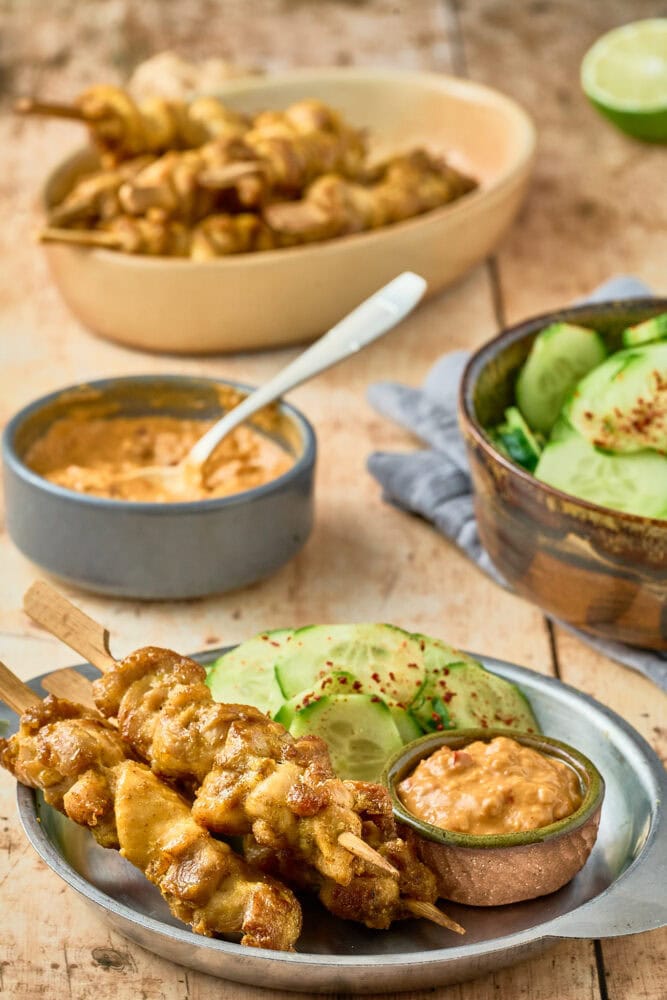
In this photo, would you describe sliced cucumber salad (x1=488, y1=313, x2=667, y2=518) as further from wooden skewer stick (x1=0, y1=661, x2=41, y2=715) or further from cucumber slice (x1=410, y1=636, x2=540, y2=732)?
wooden skewer stick (x1=0, y1=661, x2=41, y2=715)

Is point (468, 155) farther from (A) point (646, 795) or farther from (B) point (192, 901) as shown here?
(B) point (192, 901)

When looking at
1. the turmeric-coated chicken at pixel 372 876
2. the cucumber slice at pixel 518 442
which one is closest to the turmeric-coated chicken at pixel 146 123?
the cucumber slice at pixel 518 442

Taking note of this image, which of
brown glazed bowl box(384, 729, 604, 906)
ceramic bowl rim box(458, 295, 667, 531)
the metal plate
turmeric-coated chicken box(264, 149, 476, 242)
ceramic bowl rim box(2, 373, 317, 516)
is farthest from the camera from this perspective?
turmeric-coated chicken box(264, 149, 476, 242)

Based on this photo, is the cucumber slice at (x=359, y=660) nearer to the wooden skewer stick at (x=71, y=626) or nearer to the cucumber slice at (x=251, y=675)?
the cucumber slice at (x=251, y=675)

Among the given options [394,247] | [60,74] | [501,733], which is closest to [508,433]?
[501,733]

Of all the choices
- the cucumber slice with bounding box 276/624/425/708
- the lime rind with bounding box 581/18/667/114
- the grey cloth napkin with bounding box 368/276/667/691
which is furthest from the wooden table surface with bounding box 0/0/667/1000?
the cucumber slice with bounding box 276/624/425/708

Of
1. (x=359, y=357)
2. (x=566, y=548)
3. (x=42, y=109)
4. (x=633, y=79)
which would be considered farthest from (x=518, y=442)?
(x=633, y=79)

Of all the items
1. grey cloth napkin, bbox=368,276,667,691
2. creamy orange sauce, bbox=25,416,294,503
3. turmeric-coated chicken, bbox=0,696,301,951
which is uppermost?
turmeric-coated chicken, bbox=0,696,301,951
